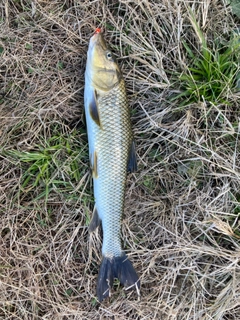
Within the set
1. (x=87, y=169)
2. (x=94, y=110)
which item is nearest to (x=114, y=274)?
(x=87, y=169)

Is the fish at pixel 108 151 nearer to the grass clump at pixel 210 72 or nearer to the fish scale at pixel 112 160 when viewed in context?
the fish scale at pixel 112 160

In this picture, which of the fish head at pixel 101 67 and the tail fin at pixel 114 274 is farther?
the tail fin at pixel 114 274

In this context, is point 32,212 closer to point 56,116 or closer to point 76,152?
point 76,152

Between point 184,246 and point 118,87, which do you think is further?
point 184,246

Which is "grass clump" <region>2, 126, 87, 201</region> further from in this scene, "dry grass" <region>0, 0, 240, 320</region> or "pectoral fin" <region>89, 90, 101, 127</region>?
"pectoral fin" <region>89, 90, 101, 127</region>

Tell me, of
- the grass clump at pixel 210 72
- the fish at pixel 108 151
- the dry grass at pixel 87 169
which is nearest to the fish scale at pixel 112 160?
the fish at pixel 108 151

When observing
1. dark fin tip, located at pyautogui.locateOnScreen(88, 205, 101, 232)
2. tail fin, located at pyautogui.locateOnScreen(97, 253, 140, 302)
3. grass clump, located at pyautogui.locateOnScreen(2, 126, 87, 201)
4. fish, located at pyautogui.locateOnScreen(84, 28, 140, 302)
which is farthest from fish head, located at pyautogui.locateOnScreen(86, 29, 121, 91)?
tail fin, located at pyautogui.locateOnScreen(97, 253, 140, 302)

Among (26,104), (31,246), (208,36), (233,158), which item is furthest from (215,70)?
(31,246)
